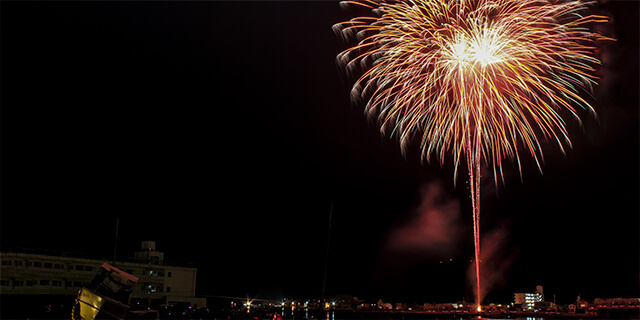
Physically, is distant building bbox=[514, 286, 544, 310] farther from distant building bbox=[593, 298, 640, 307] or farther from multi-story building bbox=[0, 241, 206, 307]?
multi-story building bbox=[0, 241, 206, 307]

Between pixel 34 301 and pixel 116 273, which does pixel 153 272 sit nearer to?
pixel 34 301

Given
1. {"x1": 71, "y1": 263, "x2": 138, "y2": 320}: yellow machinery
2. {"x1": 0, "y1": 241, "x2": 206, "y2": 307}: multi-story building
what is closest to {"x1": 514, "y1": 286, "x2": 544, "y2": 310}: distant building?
{"x1": 0, "y1": 241, "x2": 206, "y2": 307}: multi-story building

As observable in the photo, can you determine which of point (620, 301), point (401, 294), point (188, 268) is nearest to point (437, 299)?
point (401, 294)

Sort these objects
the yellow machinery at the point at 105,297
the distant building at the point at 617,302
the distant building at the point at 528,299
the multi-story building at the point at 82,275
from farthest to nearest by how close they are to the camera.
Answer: the distant building at the point at 528,299
the distant building at the point at 617,302
the multi-story building at the point at 82,275
the yellow machinery at the point at 105,297

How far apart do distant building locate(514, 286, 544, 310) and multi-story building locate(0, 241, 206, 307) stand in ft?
269

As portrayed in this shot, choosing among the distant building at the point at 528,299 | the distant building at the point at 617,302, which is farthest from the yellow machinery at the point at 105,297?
the distant building at the point at 617,302

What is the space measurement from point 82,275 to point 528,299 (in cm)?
10325

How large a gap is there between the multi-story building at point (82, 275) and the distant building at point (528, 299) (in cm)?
8203

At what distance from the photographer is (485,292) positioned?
137 metres

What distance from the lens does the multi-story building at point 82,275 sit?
44031 mm

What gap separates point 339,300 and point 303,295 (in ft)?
59.4

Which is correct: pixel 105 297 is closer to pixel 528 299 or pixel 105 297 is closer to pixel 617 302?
pixel 528 299

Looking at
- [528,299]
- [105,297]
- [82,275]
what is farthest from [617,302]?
[105,297]

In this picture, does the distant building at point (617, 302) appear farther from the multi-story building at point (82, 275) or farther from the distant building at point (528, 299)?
the multi-story building at point (82, 275)
